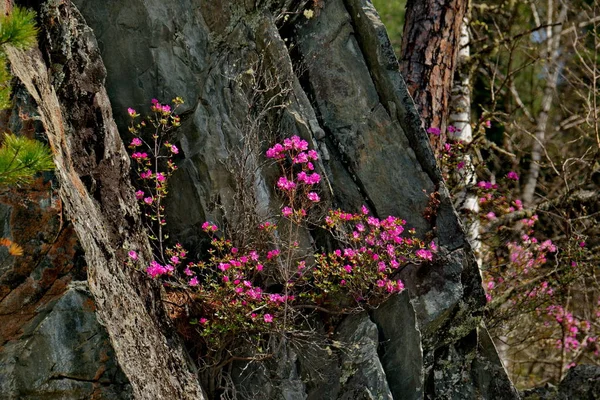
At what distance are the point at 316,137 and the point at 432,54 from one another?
1.92 metres

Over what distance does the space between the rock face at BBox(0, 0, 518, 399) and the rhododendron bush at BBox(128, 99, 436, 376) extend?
0.51ft

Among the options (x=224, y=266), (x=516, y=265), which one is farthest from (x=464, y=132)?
(x=224, y=266)

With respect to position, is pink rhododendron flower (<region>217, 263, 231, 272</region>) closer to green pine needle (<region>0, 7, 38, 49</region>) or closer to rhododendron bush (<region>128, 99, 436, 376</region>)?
rhododendron bush (<region>128, 99, 436, 376</region>)

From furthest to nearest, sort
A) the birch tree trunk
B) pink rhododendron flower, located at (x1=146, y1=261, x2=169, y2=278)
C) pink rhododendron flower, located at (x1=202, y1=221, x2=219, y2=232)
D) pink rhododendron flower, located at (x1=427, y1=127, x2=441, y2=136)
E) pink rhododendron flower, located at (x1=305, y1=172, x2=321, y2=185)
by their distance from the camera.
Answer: the birch tree trunk
pink rhododendron flower, located at (x1=427, y1=127, x2=441, y2=136)
pink rhododendron flower, located at (x1=305, y1=172, x2=321, y2=185)
pink rhododendron flower, located at (x1=202, y1=221, x2=219, y2=232)
pink rhododendron flower, located at (x1=146, y1=261, x2=169, y2=278)

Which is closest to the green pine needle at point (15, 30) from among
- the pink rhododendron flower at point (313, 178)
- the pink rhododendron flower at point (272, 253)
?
the pink rhododendron flower at point (272, 253)

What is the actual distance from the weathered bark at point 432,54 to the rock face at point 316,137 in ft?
3.57

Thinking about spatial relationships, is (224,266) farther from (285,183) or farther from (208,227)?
(285,183)

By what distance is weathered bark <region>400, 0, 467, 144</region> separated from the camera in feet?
23.7

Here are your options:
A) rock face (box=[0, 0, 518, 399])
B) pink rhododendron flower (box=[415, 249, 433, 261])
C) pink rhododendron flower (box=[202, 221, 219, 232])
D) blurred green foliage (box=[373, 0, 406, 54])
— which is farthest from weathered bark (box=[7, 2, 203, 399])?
blurred green foliage (box=[373, 0, 406, 54])

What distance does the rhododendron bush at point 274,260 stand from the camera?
535 centimetres

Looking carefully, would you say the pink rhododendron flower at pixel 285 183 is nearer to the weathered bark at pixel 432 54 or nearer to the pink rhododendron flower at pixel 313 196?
the pink rhododendron flower at pixel 313 196

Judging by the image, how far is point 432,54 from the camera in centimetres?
727

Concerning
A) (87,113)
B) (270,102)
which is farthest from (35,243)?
(270,102)

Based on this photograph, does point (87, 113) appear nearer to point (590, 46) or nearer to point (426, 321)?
point (426, 321)
